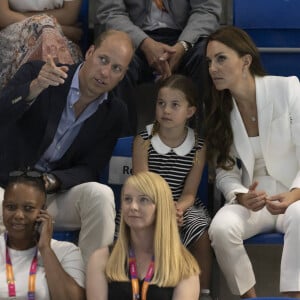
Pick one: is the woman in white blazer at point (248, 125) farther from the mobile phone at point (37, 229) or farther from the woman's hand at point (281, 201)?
the mobile phone at point (37, 229)

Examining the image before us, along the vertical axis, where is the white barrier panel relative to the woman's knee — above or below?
above

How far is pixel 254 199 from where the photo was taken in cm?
323

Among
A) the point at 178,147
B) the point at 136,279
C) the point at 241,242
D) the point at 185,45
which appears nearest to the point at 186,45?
the point at 185,45

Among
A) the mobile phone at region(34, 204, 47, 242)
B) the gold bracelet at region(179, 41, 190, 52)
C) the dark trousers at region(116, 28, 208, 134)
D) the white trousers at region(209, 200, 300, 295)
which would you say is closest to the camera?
the mobile phone at region(34, 204, 47, 242)

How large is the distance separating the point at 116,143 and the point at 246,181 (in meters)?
0.56

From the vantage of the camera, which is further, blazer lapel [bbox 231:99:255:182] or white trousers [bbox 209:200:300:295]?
blazer lapel [bbox 231:99:255:182]

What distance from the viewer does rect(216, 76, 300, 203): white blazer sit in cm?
346

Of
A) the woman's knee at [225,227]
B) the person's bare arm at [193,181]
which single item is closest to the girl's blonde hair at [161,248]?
the woman's knee at [225,227]

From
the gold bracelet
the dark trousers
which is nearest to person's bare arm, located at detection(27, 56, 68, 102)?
the dark trousers

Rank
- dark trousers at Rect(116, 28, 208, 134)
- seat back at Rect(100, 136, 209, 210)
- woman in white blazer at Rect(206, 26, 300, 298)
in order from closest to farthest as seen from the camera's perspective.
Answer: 1. woman in white blazer at Rect(206, 26, 300, 298)
2. seat back at Rect(100, 136, 209, 210)
3. dark trousers at Rect(116, 28, 208, 134)

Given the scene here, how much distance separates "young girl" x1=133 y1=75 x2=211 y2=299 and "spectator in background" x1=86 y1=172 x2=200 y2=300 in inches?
22.3

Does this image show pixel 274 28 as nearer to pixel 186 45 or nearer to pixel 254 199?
pixel 186 45

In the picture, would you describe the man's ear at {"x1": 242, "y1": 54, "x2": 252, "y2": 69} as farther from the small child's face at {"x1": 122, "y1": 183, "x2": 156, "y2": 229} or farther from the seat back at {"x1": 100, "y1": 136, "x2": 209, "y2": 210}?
the small child's face at {"x1": 122, "y1": 183, "x2": 156, "y2": 229}

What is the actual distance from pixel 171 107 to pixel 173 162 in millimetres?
229
